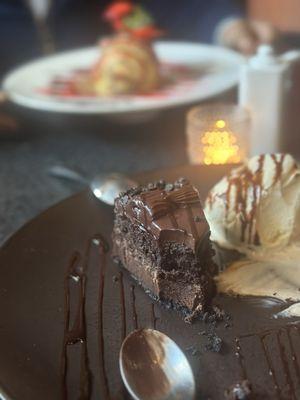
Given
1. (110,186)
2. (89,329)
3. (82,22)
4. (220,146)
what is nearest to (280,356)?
(89,329)

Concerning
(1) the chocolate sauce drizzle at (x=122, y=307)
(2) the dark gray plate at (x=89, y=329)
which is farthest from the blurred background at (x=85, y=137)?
(1) the chocolate sauce drizzle at (x=122, y=307)

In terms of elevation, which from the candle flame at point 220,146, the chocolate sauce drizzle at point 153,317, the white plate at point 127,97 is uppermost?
the white plate at point 127,97

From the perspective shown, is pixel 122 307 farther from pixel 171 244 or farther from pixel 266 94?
pixel 266 94

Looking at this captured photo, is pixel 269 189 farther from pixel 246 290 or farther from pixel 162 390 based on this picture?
pixel 162 390

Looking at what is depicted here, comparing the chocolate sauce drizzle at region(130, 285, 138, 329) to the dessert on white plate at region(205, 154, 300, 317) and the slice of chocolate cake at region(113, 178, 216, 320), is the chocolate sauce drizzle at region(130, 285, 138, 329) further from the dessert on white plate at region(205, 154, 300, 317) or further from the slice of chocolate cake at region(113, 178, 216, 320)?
the dessert on white plate at region(205, 154, 300, 317)

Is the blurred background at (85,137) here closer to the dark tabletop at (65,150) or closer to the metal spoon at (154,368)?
the dark tabletop at (65,150)

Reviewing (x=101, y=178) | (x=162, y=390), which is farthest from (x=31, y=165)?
(x=162, y=390)

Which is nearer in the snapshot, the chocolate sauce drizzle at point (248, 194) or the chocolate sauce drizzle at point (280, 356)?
the chocolate sauce drizzle at point (280, 356)
